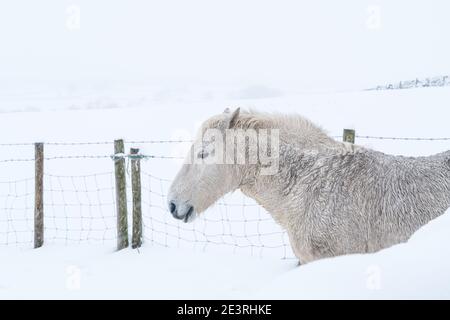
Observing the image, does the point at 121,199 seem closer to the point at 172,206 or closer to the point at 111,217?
the point at 172,206

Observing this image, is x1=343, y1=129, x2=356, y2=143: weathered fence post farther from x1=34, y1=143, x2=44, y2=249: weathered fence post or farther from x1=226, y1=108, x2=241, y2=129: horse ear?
x1=34, y1=143, x2=44, y2=249: weathered fence post

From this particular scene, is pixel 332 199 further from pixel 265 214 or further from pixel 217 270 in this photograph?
pixel 265 214

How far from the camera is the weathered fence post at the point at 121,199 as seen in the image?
6.60 meters

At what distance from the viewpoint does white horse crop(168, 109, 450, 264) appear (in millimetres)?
3445

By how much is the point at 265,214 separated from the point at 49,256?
5.09 metres

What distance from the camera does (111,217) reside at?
10.5 m

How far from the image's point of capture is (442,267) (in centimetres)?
176

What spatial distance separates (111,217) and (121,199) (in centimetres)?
408

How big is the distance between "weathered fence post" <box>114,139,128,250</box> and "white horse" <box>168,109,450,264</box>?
9.92ft

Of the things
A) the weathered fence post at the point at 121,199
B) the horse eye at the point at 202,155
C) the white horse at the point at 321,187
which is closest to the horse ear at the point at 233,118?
the white horse at the point at 321,187

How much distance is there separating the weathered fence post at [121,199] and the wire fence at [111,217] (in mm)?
151

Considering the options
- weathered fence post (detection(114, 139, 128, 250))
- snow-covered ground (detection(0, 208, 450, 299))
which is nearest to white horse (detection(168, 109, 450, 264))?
snow-covered ground (detection(0, 208, 450, 299))

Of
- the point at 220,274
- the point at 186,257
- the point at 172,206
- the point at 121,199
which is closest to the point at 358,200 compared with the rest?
the point at 172,206

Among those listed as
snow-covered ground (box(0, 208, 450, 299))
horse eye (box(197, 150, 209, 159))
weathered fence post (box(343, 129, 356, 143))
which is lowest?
snow-covered ground (box(0, 208, 450, 299))
